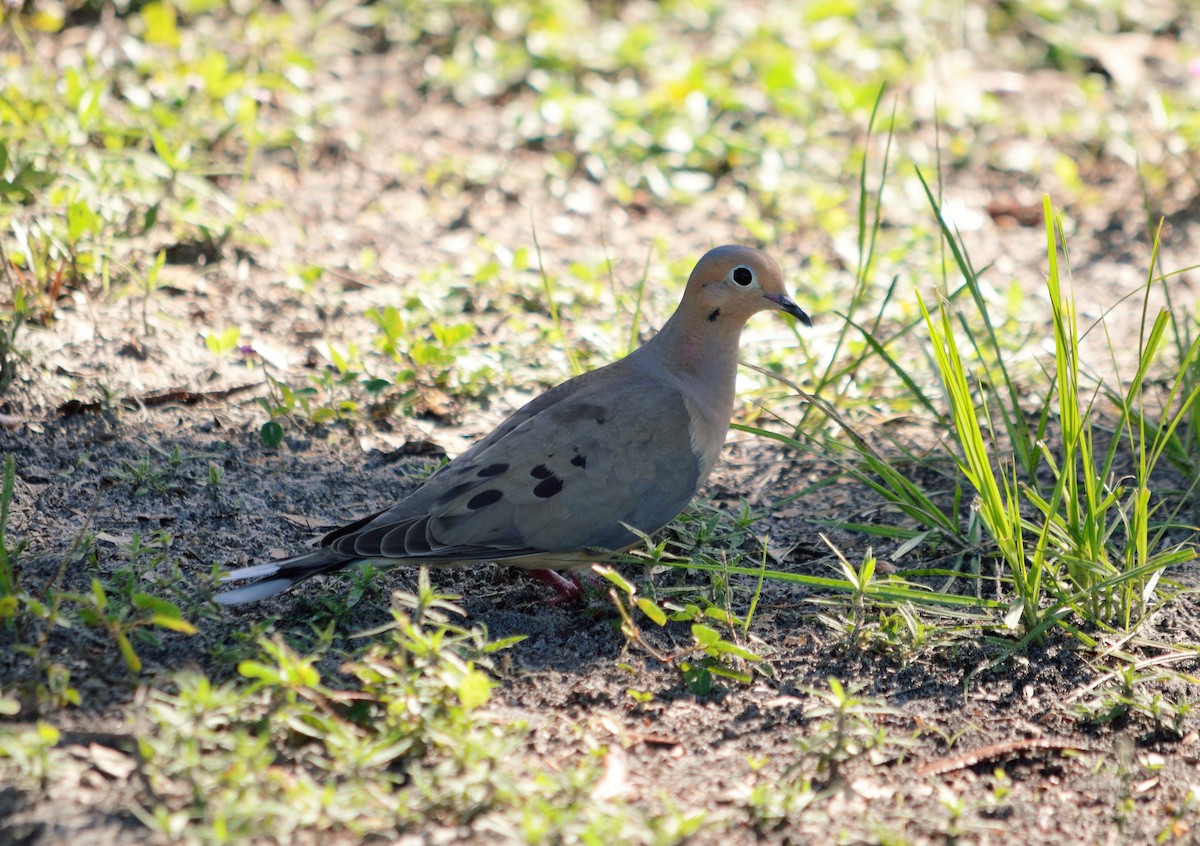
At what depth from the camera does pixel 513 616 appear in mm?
3002

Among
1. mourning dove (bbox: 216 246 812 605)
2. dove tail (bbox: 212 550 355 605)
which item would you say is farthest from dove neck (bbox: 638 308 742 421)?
dove tail (bbox: 212 550 355 605)

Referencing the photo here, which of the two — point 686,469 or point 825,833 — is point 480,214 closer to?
point 686,469

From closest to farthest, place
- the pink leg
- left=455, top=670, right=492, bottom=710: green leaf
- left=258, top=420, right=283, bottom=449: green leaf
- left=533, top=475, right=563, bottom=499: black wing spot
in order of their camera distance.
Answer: left=455, top=670, right=492, bottom=710: green leaf → left=533, top=475, right=563, bottom=499: black wing spot → the pink leg → left=258, top=420, right=283, bottom=449: green leaf

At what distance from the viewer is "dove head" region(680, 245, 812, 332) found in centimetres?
339

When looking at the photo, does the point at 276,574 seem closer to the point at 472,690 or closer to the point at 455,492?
the point at 455,492

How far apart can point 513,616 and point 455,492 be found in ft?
1.16

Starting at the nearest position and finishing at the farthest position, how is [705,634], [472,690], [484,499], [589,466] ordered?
1. [472,690]
2. [705,634]
3. [484,499]
4. [589,466]

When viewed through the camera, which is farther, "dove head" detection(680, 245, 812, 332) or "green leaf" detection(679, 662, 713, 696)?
"dove head" detection(680, 245, 812, 332)

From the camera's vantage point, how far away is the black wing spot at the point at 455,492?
293 cm

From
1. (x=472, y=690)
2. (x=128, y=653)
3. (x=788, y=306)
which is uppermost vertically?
(x=788, y=306)

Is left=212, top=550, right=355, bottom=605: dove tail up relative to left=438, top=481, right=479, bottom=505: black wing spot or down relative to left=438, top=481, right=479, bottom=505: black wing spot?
down

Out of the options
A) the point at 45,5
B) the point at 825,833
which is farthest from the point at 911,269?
the point at 45,5

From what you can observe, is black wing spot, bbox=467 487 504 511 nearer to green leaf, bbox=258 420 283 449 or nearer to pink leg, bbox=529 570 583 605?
pink leg, bbox=529 570 583 605

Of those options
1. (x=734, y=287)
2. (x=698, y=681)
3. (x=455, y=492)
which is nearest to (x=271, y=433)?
(x=455, y=492)
